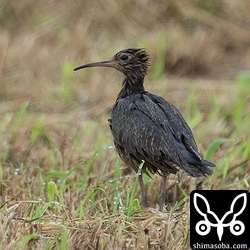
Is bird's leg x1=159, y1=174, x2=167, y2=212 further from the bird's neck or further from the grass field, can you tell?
the bird's neck

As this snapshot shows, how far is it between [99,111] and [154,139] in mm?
2733

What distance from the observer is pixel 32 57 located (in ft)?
35.2

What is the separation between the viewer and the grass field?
603 cm

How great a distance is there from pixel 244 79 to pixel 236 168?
235 cm

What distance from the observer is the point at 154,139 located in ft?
21.4

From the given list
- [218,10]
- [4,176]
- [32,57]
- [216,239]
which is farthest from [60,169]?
[218,10]

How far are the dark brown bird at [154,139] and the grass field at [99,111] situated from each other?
20cm

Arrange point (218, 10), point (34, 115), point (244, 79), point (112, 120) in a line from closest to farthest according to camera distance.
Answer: point (112, 120), point (34, 115), point (244, 79), point (218, 10)

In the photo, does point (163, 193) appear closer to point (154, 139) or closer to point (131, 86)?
point (154, 139)

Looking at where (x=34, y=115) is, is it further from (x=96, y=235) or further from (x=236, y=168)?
(x=96, y=235)

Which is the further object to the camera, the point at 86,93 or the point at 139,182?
the point at 86,93

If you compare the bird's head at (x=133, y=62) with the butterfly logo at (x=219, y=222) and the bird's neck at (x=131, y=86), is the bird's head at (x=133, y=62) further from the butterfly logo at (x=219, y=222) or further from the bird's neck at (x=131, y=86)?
the butterfly logo at (x=219, y=222)

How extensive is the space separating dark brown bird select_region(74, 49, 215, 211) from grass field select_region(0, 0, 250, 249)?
203 mm

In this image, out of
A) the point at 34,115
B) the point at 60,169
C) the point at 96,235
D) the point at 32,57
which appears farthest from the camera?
the point at 32,57
